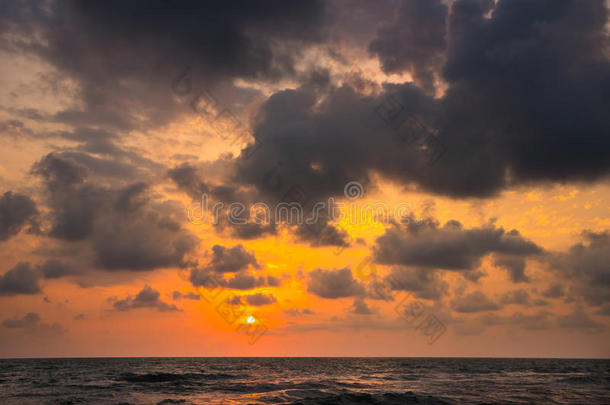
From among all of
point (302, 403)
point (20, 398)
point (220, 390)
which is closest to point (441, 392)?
point (302, 403)

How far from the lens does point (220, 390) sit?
183ft

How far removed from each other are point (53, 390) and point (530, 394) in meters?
57.2

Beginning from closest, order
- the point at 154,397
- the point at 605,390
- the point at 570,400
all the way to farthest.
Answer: the point at 570,400, the point at 154,397, the point at 605,390

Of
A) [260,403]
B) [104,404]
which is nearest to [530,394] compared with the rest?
[260,403]

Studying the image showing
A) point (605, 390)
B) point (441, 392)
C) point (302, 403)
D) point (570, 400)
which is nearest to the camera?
point (302, 403)

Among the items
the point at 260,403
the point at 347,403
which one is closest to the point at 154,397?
the point at 260,403

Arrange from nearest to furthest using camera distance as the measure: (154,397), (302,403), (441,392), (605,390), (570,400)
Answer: (302,403)
(570,400)
(154,397)
(441,392)
(605,390)

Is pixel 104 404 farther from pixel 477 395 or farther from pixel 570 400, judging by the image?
pixel 570 400

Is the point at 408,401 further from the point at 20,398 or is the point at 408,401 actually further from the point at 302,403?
the point at 20,398

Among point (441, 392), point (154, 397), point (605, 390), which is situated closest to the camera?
point (154, 397)

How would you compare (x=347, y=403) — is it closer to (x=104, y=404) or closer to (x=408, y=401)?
(x=408, y=401)

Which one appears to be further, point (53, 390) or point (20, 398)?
point (53, 390)

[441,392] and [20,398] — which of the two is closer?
[20,398]

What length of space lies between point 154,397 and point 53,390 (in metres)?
16.6
